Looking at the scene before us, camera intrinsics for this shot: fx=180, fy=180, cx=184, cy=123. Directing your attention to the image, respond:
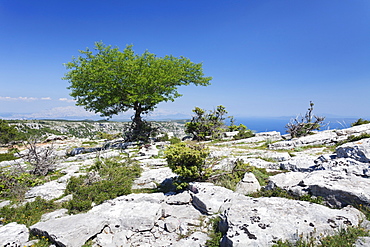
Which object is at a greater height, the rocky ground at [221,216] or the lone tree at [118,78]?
the lone tree at [118,78]

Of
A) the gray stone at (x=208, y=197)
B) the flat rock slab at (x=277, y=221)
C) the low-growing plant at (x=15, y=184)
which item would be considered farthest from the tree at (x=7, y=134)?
the flat rock slab at (x=277, y=221)

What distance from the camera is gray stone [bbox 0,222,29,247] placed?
5.12 metres

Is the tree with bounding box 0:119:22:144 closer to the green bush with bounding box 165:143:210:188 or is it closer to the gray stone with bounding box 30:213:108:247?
the gray stone with bounding box 30:213:108:247

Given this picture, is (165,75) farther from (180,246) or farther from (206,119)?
(180,246)

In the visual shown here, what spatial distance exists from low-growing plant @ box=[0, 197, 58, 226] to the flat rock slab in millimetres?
6771

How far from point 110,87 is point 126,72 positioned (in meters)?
2.27

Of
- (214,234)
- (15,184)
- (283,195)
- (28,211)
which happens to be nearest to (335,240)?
(283,195)

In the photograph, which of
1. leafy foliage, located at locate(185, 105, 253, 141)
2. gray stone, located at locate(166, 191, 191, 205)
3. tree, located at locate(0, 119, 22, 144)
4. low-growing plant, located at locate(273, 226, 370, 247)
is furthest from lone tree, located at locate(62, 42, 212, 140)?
tree, located at locate(0, 119, 22, 144)

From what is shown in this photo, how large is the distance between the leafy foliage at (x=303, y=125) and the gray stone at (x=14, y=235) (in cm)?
2456

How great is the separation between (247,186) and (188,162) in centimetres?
277

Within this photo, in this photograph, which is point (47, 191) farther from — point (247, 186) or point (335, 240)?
point (335, 240)

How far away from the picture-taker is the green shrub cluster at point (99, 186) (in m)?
7.23

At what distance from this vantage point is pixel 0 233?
541 centimetres

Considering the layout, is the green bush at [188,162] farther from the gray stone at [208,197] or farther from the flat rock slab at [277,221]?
the flat rock slab at [277,221]
